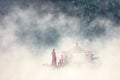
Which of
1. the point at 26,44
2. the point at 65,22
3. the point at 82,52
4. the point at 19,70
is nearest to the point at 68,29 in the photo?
the point at 65,22

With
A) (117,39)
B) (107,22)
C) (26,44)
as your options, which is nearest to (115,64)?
(117,39)

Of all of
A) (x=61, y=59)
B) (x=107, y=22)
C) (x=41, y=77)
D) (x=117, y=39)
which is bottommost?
(x=41, y=77)

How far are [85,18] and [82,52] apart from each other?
469mm

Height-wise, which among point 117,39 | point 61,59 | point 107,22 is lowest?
point 61,59

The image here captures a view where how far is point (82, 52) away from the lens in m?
3.69

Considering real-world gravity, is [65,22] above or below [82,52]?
above

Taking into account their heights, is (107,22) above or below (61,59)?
above

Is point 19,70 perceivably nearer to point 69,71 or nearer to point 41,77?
point 41,77

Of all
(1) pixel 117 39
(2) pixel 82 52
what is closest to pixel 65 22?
(2) pixel 82 52

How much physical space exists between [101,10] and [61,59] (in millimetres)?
875

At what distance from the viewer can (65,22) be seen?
374 centimetres

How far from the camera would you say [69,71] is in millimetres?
3621

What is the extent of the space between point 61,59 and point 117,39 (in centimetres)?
80

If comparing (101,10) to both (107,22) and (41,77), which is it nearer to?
(107,22)
